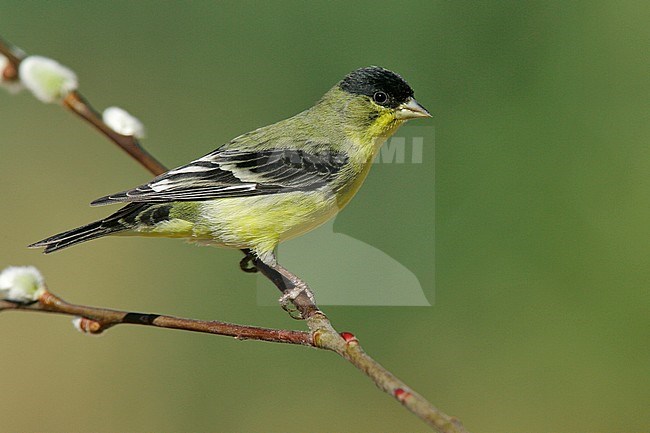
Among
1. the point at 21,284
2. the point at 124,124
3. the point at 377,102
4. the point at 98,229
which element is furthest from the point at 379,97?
the point at 21,284

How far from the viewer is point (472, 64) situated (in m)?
3.59

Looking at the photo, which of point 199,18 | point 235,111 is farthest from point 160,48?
point 235,111

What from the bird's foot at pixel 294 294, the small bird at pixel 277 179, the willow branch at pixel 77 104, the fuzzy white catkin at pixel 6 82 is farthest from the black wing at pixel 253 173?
the fuzzy white catkin at pixel 6 82

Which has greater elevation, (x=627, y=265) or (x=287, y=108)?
(x=287, y=108)

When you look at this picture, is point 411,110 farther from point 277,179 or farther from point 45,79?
point 45,79

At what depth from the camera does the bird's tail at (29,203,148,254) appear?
189 cm

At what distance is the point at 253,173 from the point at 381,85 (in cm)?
46

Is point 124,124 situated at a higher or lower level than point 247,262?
higher

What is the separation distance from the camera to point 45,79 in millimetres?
1728

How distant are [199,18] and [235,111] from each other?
65cm

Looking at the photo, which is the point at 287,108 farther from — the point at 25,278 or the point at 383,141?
the point at 25,278

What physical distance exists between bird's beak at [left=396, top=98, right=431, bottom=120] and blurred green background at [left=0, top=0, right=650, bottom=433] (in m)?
0.69

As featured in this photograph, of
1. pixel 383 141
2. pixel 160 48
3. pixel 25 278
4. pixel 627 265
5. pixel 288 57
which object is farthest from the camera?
pixel 160 48

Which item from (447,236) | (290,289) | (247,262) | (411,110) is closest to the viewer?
(290,289)
